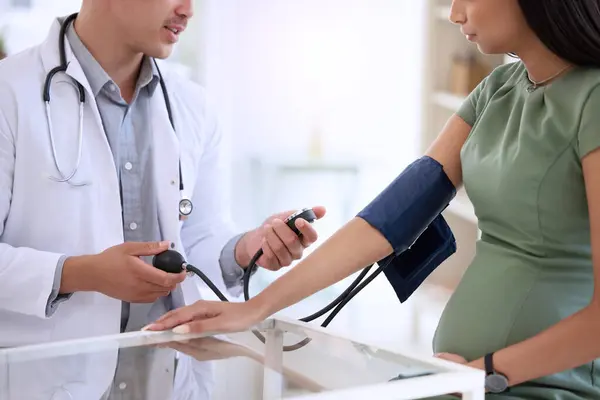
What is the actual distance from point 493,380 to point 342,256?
0.30 metres

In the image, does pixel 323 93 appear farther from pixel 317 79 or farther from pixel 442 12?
pixel 442 12

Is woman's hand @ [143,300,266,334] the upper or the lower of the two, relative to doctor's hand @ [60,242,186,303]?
upper

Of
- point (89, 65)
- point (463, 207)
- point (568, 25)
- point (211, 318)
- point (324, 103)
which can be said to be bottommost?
point (463, 207)

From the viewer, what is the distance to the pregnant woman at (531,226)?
1.04m

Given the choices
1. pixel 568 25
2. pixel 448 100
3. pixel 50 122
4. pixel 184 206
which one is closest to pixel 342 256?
pixel 568 25

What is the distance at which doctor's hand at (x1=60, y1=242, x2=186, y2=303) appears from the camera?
137 centimetres

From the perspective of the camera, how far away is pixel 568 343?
40.1 inches

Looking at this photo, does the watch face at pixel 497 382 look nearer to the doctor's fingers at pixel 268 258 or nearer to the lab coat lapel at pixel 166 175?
the doctor's fingers at pixel 268 258

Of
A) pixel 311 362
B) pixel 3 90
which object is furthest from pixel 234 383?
pixel 3 90

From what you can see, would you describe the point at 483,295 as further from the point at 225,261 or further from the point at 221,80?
the point at 221,80

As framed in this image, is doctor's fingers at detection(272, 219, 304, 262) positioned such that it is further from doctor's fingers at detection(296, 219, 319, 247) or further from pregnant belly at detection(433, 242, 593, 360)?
pregnant belly at detection(433, 242, 593, 360)

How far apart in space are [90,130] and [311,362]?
875 mm

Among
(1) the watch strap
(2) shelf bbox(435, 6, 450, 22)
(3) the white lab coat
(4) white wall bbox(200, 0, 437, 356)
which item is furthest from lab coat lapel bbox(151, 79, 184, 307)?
(4) white wall bbox(200, 0, 437, 356)

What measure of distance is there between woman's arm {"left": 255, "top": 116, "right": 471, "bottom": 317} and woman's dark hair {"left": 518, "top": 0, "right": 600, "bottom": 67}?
8.9 inches
